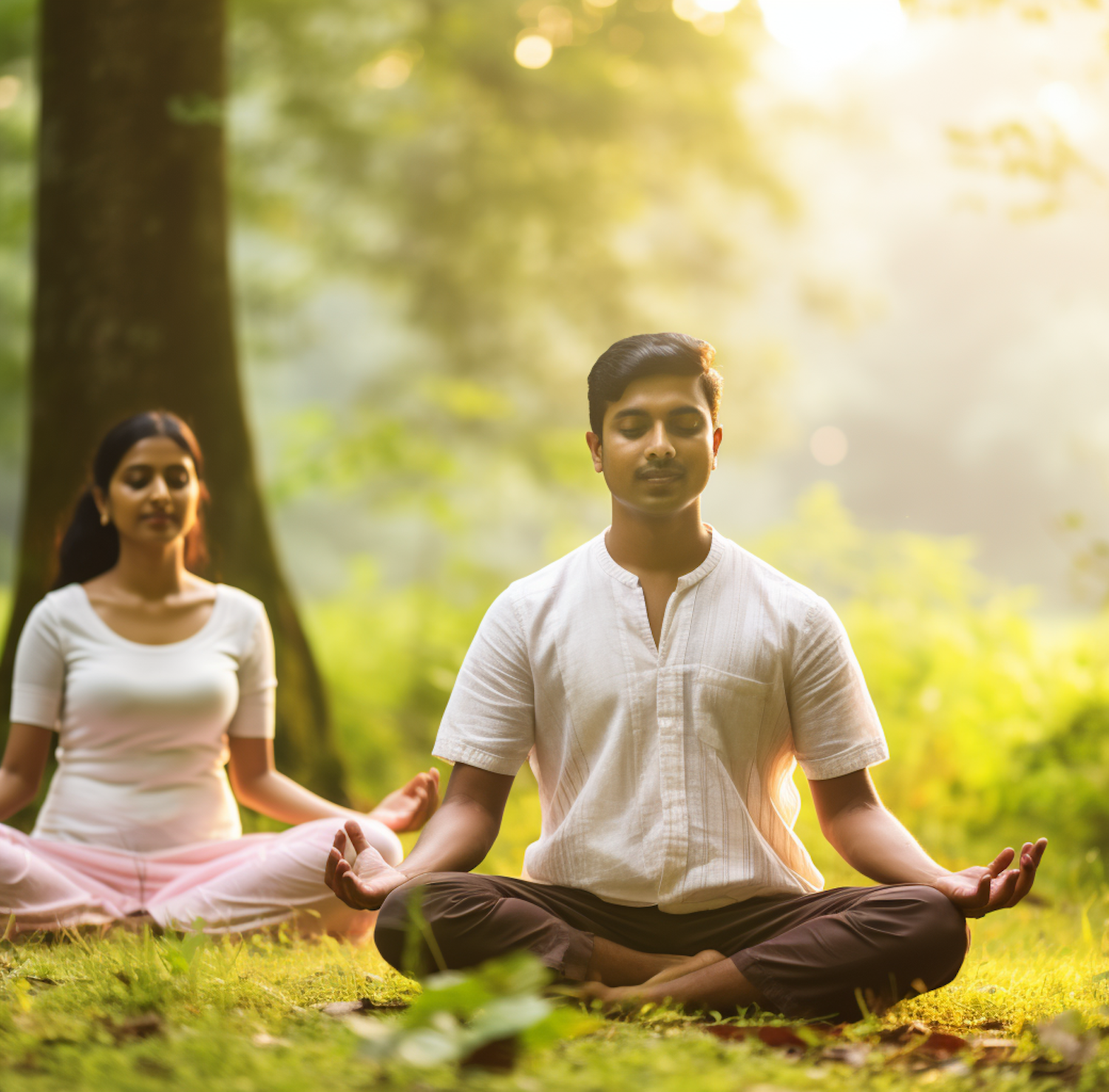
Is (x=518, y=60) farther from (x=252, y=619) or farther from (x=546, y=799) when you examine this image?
(x=546, y=799)

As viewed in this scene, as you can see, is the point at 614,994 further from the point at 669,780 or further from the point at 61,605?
the point at 61,605

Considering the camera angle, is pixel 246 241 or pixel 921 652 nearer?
pixel 921 652

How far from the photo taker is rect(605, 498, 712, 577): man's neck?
317 cm

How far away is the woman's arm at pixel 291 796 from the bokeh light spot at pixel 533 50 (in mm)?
7818

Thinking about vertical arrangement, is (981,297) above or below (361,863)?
above

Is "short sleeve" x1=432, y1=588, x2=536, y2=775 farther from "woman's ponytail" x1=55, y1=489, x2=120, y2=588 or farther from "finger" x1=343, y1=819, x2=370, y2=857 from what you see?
"woman's ponytail" x1=55, y1=489, x2=120, y2=588

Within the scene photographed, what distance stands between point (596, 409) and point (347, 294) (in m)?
29.7

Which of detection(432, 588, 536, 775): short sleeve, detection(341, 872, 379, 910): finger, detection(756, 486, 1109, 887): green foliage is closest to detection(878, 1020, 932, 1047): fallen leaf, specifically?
detection(432, 588, 536, 775): short sleeve

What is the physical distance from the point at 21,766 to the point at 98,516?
0.93 m

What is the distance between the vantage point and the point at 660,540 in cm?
318

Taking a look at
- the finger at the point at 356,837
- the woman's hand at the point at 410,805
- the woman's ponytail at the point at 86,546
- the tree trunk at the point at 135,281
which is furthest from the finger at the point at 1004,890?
the tree trunk at the point at 135,281

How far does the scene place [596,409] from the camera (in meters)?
3.21

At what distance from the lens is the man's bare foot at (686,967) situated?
2.87 metres

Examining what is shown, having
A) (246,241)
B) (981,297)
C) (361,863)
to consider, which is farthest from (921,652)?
(246,241)
